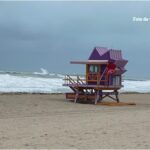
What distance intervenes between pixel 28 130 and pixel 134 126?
3097 mm

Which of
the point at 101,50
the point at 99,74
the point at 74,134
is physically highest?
the point at 101,50

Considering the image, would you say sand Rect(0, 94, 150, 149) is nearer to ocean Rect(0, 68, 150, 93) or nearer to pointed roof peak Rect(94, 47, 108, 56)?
pointed roof peak Rect(94, 47, 108, 56)

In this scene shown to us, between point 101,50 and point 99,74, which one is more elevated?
point 101,50

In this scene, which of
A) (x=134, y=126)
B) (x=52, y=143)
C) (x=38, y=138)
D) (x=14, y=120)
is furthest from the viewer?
(x=14, y=120)

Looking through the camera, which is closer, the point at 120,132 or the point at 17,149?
the point at 17,149

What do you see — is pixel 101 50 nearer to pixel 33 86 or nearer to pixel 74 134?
pixel 74 134

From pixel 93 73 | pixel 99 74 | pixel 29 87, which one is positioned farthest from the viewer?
pixel 29 87

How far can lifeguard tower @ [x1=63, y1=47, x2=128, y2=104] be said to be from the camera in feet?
78.5

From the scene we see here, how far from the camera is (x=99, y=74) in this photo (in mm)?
24000

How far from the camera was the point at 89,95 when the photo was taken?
2536 centimetres

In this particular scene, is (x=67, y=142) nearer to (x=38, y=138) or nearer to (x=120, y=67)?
(x=38, y=138)

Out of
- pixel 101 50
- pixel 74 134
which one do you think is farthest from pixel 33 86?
pixel 74 134

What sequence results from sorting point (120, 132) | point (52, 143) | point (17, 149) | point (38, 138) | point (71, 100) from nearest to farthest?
point (17, 149) → point (52, 143) → point (38, 138) → point (120, 132) → point (71, 100)

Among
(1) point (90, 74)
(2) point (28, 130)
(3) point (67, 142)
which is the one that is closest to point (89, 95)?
(1) point (90, 74)
